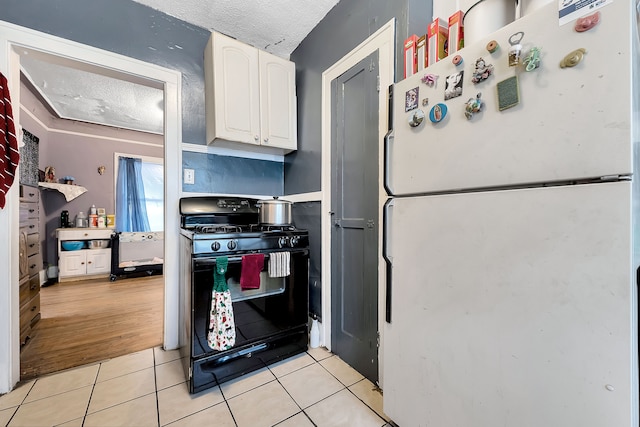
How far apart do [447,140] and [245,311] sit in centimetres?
146

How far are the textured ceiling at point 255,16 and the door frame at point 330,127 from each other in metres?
0.45

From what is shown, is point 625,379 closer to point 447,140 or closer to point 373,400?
point 447,140

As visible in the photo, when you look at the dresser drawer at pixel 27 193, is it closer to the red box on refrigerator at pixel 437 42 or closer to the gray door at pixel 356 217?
the gray door at pixel 356 217

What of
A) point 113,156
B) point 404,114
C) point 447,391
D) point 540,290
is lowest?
point 447,391

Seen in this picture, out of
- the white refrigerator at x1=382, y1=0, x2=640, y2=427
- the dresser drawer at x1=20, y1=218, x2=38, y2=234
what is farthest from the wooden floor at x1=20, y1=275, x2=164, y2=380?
the white refrigerator at x1=382, y1=0, x2=640, y2=427

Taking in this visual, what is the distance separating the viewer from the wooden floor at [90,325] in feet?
5.98

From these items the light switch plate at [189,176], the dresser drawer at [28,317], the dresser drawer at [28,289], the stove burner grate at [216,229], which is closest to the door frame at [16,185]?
the light switch plate at [189,176]

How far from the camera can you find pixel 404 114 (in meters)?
1.13

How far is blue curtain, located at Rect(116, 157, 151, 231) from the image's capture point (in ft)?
14.6

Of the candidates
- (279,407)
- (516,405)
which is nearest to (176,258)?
(279,407)

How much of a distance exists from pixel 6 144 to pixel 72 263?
10.5ft

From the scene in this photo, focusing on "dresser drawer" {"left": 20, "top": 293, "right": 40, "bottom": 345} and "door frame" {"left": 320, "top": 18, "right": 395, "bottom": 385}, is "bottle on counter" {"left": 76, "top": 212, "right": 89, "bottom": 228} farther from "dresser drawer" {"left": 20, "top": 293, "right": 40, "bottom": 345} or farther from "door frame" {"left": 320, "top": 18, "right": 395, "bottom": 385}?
"door frame" {"left": 320, "top": 18, "right": 395, "bottom": 385}

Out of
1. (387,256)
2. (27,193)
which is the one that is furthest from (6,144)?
(387,256)

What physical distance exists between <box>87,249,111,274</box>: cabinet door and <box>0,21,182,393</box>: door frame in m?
2.94
